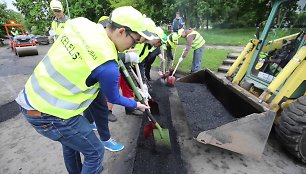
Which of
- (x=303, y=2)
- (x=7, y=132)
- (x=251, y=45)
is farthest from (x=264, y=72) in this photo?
(x=7, y=132)

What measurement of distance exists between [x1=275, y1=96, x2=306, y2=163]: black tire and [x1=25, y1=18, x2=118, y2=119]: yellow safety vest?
2.18 meters

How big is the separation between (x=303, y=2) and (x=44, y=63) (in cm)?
342

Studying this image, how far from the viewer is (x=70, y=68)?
138cm

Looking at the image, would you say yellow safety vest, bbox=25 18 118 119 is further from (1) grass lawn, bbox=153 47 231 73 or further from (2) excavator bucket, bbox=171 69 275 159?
(1) grass lawn, bbox=153 47 231 73

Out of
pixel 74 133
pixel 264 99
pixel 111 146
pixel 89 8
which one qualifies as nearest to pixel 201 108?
pixel 264 99

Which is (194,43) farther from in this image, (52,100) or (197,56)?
(52,100)

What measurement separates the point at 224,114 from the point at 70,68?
262cm

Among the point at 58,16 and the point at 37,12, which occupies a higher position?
the point at 58,16

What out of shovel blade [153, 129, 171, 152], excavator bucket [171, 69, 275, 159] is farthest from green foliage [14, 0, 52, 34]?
shovel blade [153, 129, 171, 152]

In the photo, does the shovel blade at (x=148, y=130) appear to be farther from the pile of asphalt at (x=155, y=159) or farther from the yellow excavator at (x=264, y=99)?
the yellow excavator at (x=264, y=99)

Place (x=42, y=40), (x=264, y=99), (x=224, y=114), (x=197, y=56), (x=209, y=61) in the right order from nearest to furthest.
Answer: (x=264, y=99) < (x=224, y=114) < (x=197, y=56) < (x=209, y=61) < (x=42, y=40)

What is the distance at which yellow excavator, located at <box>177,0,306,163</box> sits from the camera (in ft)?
7.73

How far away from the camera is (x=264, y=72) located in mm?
3594

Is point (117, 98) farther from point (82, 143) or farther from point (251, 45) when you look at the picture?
point (251, 45)
